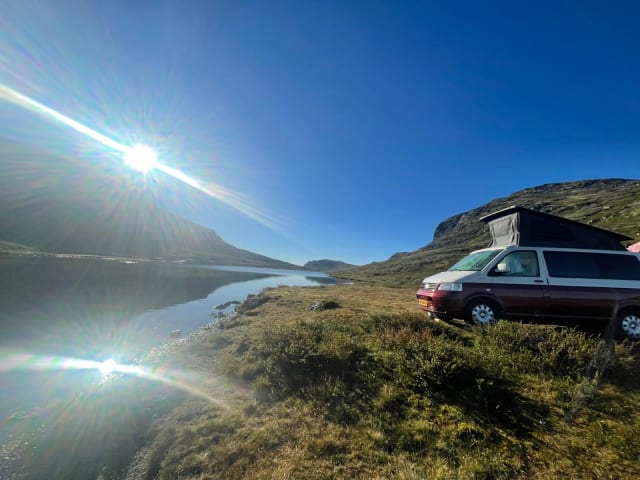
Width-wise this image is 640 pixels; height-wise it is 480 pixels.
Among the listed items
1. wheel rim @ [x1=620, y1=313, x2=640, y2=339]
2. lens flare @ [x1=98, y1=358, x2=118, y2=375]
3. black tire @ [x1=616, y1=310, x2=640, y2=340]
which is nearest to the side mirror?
black tire @ [x1=616, y1=310, x2=640, y2=340]

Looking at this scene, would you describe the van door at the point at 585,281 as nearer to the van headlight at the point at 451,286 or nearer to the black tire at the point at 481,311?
the black tire at the point at 481,311

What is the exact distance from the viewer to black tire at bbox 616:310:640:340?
835 centimetres

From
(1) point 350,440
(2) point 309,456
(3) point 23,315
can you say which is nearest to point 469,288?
(1) point 350,440

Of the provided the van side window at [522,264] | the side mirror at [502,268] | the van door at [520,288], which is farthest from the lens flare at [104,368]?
the van side window at [522,264]

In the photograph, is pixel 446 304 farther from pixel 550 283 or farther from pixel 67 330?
pixel 67 330

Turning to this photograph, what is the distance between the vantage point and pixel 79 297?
97.0ft

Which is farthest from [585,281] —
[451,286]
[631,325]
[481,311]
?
[451,286]

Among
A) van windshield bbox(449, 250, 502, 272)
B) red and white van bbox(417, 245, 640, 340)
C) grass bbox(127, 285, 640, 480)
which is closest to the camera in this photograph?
grass bbox(127, 285, 640, 480)

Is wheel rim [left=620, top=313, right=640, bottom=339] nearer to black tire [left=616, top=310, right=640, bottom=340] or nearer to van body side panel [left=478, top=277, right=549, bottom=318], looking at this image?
black tire [left=616, top=310, right=640, bottom=340]

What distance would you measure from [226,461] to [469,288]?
328 inches

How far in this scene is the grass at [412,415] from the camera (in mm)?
3604

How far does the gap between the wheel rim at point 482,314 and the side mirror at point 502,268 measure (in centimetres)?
131

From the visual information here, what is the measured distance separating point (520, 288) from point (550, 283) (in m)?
0.99

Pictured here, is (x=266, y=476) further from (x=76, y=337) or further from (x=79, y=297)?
(x=79, y=297)
